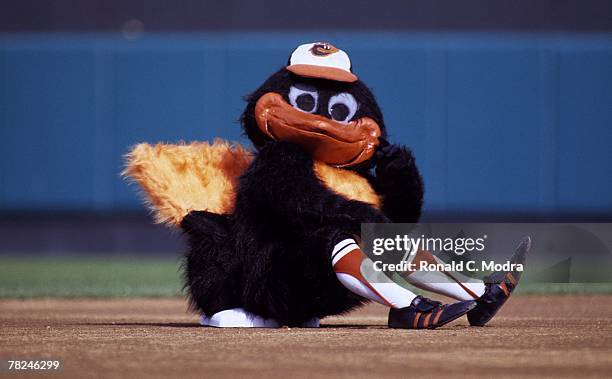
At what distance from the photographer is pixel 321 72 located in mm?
4867

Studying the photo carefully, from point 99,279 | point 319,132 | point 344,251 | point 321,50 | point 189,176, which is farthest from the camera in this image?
point 99,279

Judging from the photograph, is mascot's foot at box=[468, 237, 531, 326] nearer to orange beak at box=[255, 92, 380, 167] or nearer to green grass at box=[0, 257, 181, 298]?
orange beak at box=[255, 92, 380, 167]

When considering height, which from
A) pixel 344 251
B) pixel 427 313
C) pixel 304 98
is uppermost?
pixel 304 98

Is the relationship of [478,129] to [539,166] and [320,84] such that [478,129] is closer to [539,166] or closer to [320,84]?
[539,166]

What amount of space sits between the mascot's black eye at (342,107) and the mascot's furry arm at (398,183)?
207mm

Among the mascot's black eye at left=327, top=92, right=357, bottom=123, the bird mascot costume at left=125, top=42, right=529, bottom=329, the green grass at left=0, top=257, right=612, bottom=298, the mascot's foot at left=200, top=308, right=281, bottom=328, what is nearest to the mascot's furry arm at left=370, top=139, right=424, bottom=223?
the bird mascot costume at left=125, top=42, right=529, bottom=329

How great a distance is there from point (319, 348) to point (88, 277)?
592 cm

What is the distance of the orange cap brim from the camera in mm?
4855

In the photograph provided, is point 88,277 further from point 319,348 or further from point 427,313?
point 319,348

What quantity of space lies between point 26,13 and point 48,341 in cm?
911

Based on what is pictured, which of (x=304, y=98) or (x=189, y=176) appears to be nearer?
(x=304, y=98)

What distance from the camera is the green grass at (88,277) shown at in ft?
26.5

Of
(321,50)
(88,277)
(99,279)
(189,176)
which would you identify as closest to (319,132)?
(321,50)

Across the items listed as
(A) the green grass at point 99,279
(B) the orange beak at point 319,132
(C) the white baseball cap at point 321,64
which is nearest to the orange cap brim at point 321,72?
(C) the white baseball cap at point 321,64
